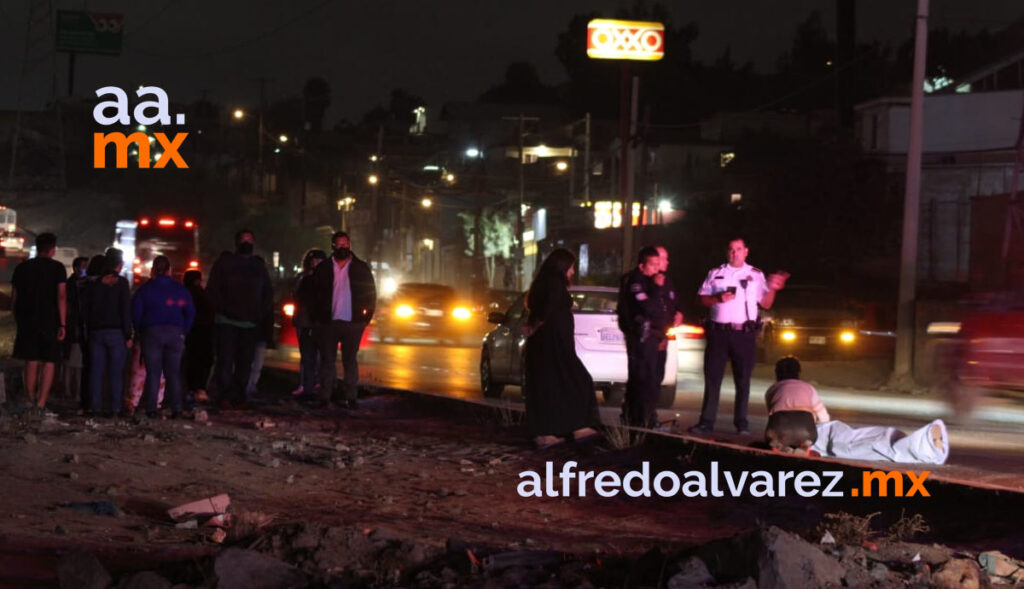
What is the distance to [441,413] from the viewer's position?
1582 centimetres

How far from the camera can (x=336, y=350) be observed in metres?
15.5

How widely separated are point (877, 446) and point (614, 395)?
268 inches

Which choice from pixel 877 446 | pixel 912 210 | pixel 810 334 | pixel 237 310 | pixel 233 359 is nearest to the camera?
pixel 877 446

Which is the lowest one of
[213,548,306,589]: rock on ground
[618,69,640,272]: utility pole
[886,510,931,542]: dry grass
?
[213,548,306,589]: rock on ground

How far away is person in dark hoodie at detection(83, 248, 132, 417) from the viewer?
545 inches

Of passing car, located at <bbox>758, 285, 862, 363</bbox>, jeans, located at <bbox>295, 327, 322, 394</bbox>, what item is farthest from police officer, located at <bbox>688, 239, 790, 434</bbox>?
passing car, located at <bbox>758, 285, 862, 363</bbox>

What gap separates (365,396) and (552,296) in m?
6.91

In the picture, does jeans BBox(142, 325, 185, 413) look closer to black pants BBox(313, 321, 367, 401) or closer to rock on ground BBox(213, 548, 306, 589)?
black pants BBox(313, 321, 367, 401)

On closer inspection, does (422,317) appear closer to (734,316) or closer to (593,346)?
(593,346)

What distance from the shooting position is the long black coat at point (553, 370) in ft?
38.0

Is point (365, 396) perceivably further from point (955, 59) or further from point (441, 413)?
point (955, 59)

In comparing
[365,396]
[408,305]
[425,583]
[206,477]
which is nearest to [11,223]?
[408,305]

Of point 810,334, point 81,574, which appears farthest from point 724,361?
point 810,334

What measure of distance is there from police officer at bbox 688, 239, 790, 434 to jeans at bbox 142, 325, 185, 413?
5.43m
